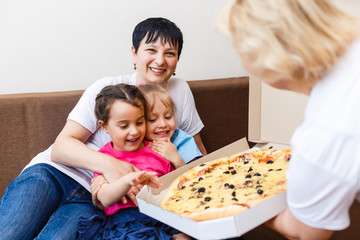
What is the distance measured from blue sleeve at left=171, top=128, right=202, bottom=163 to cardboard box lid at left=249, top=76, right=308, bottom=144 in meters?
0.24

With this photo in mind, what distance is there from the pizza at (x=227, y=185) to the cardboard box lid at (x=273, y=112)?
21 centimetres

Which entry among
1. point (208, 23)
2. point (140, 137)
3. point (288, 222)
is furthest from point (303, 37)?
point (208, 23)

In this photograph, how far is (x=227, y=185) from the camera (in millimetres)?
1049

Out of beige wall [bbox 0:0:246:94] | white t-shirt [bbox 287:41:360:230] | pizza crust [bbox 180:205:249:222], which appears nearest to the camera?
white t-shirt [bbox 287:41:360:230]

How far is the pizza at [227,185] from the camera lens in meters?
0.90

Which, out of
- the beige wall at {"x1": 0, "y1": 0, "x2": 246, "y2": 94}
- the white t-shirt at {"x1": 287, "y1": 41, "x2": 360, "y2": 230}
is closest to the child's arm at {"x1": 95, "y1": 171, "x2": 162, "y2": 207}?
the white t-shirt at {"x1": 287, "y1": 41, "x2": 360, "y2": 230}

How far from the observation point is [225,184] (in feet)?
3.47

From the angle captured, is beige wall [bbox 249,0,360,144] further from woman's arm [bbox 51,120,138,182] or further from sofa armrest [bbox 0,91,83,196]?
sofa armrest [bbox 0,91,83,196]

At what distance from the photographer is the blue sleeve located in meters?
1.41

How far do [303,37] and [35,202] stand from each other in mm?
1014

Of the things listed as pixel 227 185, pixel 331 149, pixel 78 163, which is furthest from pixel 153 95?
pixel 331 149

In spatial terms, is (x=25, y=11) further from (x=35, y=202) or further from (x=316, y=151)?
(x=316, y=151)

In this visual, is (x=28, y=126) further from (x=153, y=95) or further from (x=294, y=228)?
(x=294, y=228)

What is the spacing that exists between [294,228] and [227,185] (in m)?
0.28
